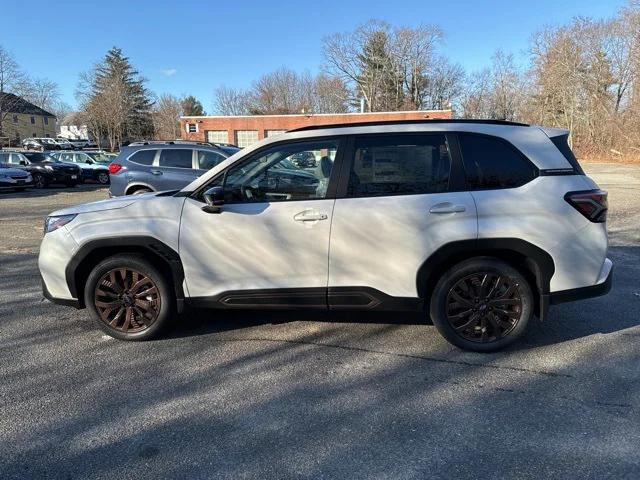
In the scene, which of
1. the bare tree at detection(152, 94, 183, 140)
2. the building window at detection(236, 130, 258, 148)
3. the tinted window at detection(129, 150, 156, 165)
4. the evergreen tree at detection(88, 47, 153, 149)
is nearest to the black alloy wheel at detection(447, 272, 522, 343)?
the tinted window at detection(129, 150, 156, 165)

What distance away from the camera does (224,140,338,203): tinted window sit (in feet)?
13.4

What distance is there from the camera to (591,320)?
4801 mm

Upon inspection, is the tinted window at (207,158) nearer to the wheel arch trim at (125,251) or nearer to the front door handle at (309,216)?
the wheel arch trim at (125,251)

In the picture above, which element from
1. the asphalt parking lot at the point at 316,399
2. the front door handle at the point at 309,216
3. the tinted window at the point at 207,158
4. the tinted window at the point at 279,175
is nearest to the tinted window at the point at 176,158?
the tinted window at the point at 207,158

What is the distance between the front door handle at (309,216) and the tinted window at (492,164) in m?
1.21

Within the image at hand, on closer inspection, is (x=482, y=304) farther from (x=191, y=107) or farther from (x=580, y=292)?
(x=191, y=107)

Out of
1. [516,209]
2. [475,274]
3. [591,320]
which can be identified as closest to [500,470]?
[475,274]

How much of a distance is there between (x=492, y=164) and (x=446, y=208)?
1.78 ft

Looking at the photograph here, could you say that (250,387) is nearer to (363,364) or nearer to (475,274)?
(363,364)

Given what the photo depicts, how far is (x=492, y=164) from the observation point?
13.1ft

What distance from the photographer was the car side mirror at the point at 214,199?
4012 mm

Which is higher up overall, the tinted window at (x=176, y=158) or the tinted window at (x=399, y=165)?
the tinted window at (x=176, y=158)

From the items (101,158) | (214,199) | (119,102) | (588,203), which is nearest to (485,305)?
(588,203)

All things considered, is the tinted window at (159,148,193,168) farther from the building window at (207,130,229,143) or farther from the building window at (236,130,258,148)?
the building window at (207,130,229,143)
